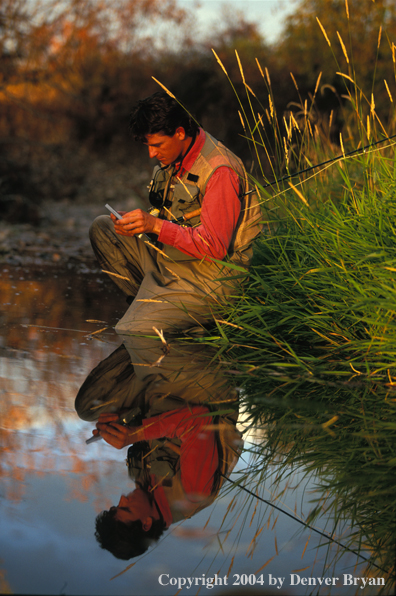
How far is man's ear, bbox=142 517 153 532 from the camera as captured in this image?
1.62 metres

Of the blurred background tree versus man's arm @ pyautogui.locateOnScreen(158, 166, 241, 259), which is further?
the blurred background tree

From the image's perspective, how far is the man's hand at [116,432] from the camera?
2.12 metres

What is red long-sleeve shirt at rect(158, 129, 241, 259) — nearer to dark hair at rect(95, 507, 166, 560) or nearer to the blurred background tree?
dark hair at rect(95, 507, 166, 560)

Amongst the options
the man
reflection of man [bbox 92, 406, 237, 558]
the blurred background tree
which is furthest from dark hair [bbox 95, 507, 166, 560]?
the blurred background tree

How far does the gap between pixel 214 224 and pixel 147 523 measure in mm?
1799

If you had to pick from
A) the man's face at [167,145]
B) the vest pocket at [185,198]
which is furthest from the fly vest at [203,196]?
the man's face at [167,145]

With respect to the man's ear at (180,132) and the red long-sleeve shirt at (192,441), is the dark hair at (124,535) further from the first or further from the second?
the man's ear at (180,132)

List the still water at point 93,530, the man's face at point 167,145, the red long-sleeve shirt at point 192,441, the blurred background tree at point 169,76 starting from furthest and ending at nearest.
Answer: the blurred background tree at point 169,76, the man's face at point 167,145, the red long-sleeve shirt at point 192,441, the still water at point 93,530

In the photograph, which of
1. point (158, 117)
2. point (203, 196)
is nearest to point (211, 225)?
point (203, 196)

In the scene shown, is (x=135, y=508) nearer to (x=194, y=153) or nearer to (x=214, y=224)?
(x=214, y=224)

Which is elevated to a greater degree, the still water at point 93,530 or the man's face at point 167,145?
the man's face at point 167,145

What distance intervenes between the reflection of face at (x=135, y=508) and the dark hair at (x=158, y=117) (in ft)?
6.41

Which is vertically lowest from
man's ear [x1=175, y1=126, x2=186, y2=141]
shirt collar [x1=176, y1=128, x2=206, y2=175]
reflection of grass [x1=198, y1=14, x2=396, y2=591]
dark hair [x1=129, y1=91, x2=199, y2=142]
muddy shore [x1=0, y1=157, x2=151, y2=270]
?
muddy shore [x1=0, y1=157, x2=151, y2=270]

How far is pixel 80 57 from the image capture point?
17.6m
